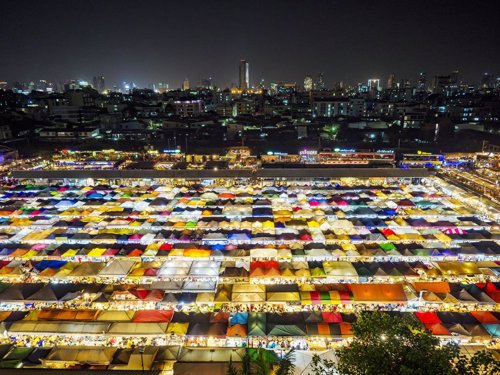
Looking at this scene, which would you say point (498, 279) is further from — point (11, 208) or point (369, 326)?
point (11, 208)

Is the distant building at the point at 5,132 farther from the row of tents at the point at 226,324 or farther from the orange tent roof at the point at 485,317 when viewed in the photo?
the orange tent roof at the point at 485,317

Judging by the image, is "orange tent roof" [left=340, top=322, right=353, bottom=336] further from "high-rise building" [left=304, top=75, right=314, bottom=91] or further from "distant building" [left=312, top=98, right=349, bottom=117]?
"high-rise building" [left=304, top=75, right=314, bottom=91]

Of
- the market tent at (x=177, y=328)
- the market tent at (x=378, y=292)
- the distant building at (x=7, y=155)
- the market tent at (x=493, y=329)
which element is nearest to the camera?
the market tent at (x=493, y=329)

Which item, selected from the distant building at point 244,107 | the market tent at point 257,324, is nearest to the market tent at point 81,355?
the market tent at point 257,324

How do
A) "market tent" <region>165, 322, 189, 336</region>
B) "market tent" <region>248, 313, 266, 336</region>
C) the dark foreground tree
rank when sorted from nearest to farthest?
the dark foreground tree < "market tent" <region>248, 313, 266, 336</region> < "market tent" <region>165, 322, 189, 336</region>

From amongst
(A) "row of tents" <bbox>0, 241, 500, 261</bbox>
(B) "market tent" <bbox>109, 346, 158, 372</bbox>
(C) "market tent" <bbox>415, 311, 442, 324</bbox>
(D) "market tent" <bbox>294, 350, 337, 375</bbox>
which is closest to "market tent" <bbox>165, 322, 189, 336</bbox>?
(B) "market tent" <bbox>109, 346, 158, 372</bbox>

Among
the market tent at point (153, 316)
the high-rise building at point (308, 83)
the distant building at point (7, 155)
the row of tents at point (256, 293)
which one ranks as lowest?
the market tent at point (153, 316)

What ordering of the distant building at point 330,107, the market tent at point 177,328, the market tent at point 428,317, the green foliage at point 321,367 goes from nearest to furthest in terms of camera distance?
the green foliage at point 321,367 → the market tent at point 177,328 → the market tent at point 428,317 → the distant building at point 330,107

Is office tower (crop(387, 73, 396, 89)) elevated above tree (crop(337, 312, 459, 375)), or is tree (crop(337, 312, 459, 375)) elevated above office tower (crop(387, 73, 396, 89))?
office tower (crop(387, 73, 396, 89))

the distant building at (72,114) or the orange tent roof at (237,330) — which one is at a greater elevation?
the distant building at (72,114)
